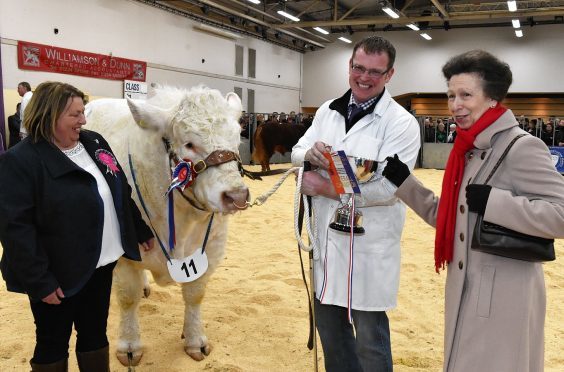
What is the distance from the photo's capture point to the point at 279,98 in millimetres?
23797

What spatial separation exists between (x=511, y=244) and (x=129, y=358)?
8.01ft

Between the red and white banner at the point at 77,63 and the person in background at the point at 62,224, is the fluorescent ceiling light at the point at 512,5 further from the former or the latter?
the person in background at the point at 62,224

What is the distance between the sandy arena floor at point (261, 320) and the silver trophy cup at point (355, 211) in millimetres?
1321

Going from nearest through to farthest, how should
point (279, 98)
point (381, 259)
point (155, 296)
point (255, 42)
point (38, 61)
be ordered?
point (381, 259) < point (155, 296) < point (38, 61) < point (255, 42) < point (279, 98)

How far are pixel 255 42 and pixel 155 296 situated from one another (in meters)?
19.0

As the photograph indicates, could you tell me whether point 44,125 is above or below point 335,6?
below

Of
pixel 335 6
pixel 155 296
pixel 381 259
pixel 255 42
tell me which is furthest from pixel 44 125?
pixel 255 42

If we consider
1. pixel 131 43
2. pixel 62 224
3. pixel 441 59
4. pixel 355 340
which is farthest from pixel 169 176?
pixel 441 59

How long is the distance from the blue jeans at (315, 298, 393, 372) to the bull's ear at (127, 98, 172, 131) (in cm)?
124

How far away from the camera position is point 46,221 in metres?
1.94

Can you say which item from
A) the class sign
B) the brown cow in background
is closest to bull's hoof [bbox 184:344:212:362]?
the brown cow in background

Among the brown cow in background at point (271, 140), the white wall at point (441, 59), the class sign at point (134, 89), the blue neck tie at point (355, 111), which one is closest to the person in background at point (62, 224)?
the blue neck tie at point (355, 111)

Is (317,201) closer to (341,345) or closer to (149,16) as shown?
(341,345)

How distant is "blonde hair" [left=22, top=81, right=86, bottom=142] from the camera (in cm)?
197
